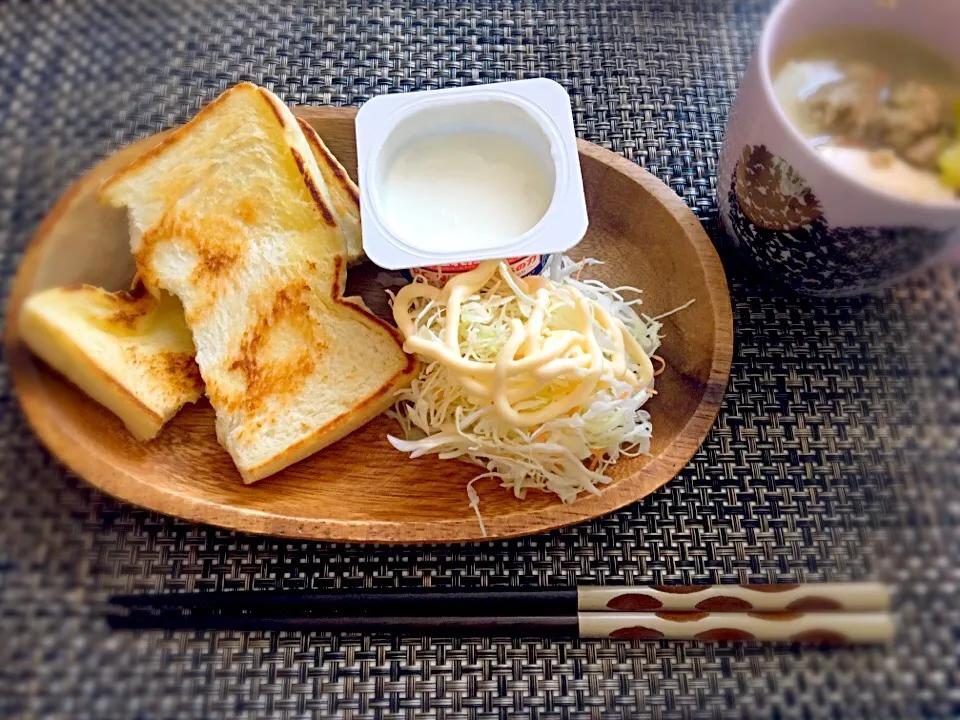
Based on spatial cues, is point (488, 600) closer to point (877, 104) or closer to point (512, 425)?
point (512, 425)

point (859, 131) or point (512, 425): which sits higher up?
point (859, 131)

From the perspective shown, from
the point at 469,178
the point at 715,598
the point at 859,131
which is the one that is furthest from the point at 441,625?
the point at 859,131

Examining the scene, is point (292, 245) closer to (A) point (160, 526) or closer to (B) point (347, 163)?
(B) point (347, 163)

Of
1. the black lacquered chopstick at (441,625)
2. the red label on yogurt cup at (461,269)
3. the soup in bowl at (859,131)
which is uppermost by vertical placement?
the soup in bowl at (859,131)

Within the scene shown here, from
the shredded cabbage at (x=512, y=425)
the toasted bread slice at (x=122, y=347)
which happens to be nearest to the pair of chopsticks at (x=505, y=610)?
the shredded cabbage at (x=512, y=425)

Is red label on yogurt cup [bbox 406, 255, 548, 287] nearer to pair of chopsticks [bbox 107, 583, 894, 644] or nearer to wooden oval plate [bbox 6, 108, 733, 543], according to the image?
wooden oval plate [bbox 6, 108, 733, 543]

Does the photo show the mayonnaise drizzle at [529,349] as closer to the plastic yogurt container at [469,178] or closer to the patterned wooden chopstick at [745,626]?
the plastic yogurt container at [469,178]

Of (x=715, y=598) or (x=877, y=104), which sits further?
(x=715, y=598)
